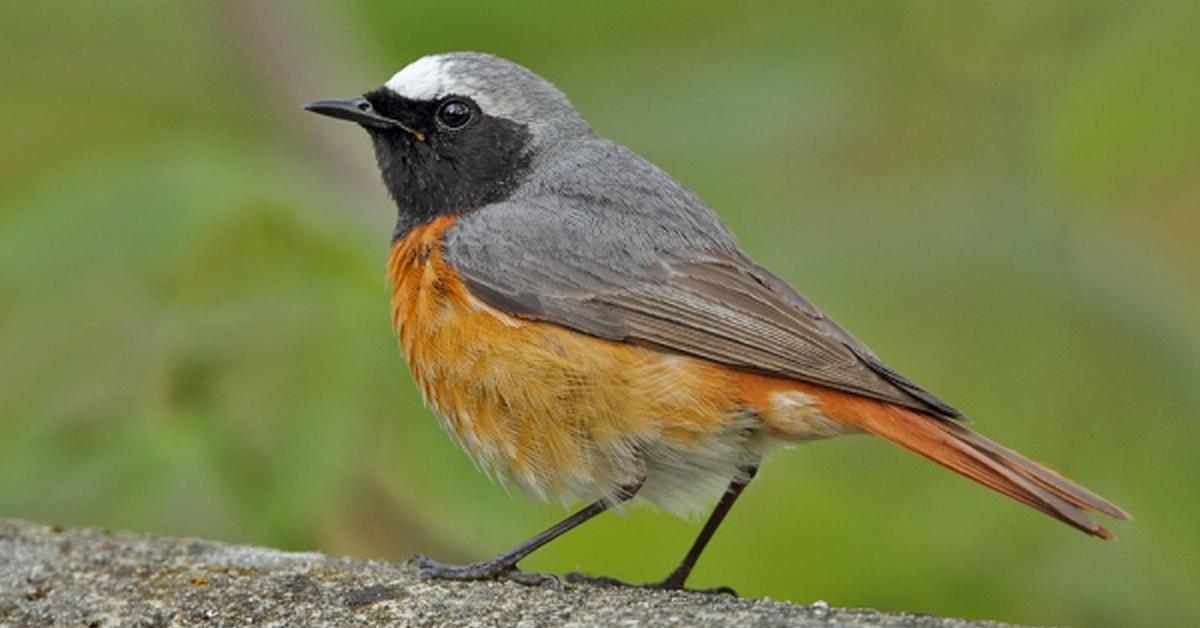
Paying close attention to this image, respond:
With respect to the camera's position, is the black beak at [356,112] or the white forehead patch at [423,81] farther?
the white forehead patch at [423,81]

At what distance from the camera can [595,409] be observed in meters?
4.83

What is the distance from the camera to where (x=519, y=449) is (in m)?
4.89

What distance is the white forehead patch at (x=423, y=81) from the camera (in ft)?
18.2

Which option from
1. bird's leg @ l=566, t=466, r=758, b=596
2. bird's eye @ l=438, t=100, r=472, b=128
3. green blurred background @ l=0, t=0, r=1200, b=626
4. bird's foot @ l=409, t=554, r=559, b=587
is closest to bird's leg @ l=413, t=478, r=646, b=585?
bird's foot @ l=409, t=554, r=559, b=587

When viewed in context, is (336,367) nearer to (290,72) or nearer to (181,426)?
(181,426)

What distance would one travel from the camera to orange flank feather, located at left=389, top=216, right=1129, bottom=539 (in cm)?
479

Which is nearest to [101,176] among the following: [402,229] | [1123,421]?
[402,229]

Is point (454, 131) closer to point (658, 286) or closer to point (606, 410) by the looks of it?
point (658, 286)

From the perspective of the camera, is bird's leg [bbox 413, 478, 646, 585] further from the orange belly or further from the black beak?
the black beak

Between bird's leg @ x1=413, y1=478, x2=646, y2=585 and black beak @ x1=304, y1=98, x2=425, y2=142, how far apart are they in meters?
1.25

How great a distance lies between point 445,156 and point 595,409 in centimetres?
114

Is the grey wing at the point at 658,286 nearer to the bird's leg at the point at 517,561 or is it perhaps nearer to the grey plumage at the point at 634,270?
the grey plumage at the point at 634,270

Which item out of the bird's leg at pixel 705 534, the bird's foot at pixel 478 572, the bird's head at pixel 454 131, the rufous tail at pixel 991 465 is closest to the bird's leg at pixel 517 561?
the bird's foot at pixel 478 572

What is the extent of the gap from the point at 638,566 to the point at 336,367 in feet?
3.88
